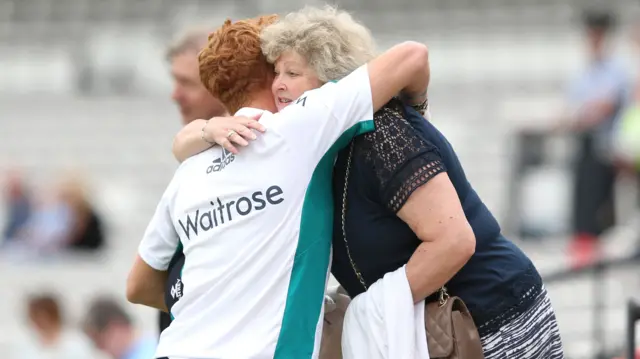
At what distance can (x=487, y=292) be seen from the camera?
2705 millimetres

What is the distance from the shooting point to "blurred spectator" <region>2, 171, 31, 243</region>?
1144 cm

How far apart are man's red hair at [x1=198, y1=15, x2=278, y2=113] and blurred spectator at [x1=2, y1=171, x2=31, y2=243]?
8.99m

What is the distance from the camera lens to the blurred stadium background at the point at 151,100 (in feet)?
32.7

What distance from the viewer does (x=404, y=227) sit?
2664mm

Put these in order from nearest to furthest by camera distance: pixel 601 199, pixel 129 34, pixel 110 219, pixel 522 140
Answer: pixel 601 199 → pixel 522 140 → pixel 110 219 → pixel 129 34

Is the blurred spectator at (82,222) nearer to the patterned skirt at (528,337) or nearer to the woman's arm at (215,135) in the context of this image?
the woman's arm at (215,135)

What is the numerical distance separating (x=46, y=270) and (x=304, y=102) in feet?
27.7

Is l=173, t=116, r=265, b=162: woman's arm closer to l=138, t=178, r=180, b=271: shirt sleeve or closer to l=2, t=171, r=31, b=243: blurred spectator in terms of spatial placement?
l=138, t=178, r=180, b=271: shirt sleeve

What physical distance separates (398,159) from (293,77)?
0.36m

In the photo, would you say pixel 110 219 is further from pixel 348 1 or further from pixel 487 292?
pixel 487 292

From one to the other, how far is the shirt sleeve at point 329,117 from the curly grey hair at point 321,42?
11 cm

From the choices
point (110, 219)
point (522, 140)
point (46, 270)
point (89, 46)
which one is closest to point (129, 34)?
point (89, 46)

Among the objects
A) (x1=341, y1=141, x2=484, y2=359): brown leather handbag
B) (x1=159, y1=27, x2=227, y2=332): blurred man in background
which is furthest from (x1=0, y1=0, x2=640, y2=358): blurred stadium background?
(x1=341, y1=141, x2=484, y2=359): brown leather handbag

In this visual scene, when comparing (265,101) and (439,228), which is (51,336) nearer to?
(265,101)
